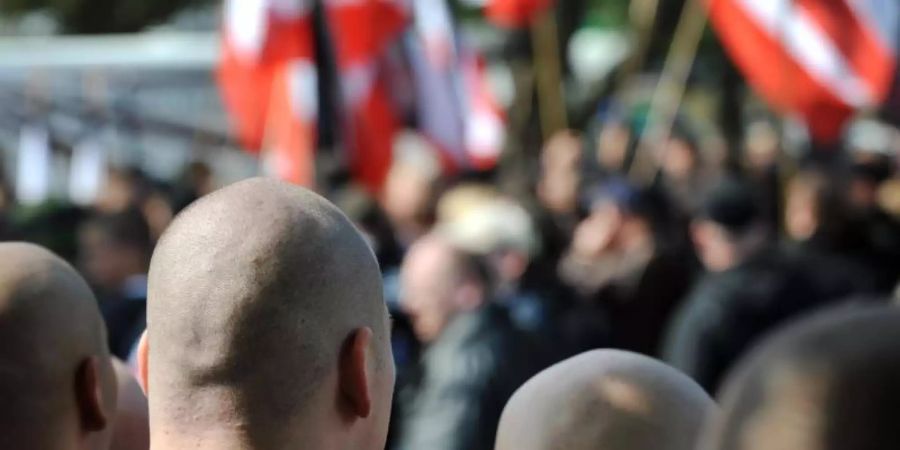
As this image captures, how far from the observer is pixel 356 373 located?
192 centimetres

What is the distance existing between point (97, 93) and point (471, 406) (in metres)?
10.6

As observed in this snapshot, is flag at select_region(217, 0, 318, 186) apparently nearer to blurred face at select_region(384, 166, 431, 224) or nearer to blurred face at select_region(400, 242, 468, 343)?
blurred face at select_region(384, 166, 431, 224)

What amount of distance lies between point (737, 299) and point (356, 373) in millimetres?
3521

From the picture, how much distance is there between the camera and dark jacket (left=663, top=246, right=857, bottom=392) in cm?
520

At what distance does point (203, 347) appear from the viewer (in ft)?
6.20

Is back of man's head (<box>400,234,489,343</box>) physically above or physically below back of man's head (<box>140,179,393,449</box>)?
below

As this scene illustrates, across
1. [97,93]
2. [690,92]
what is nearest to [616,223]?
[97,93]

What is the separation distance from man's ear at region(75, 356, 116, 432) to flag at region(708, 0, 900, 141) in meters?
6.12

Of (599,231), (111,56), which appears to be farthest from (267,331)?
(111,56)

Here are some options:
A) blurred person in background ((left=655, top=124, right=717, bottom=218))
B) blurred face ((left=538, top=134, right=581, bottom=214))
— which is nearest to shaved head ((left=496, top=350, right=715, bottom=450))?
blurred face ((left=538, top=134, right=581, bottom=214))

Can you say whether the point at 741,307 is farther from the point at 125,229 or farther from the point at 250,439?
the point at 250,439

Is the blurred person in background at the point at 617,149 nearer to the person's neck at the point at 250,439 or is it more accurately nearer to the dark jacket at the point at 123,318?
the dark jacket at the point at 123,318

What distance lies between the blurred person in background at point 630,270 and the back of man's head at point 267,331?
377 cm

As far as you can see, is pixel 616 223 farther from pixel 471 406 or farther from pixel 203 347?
pixel 203 347
